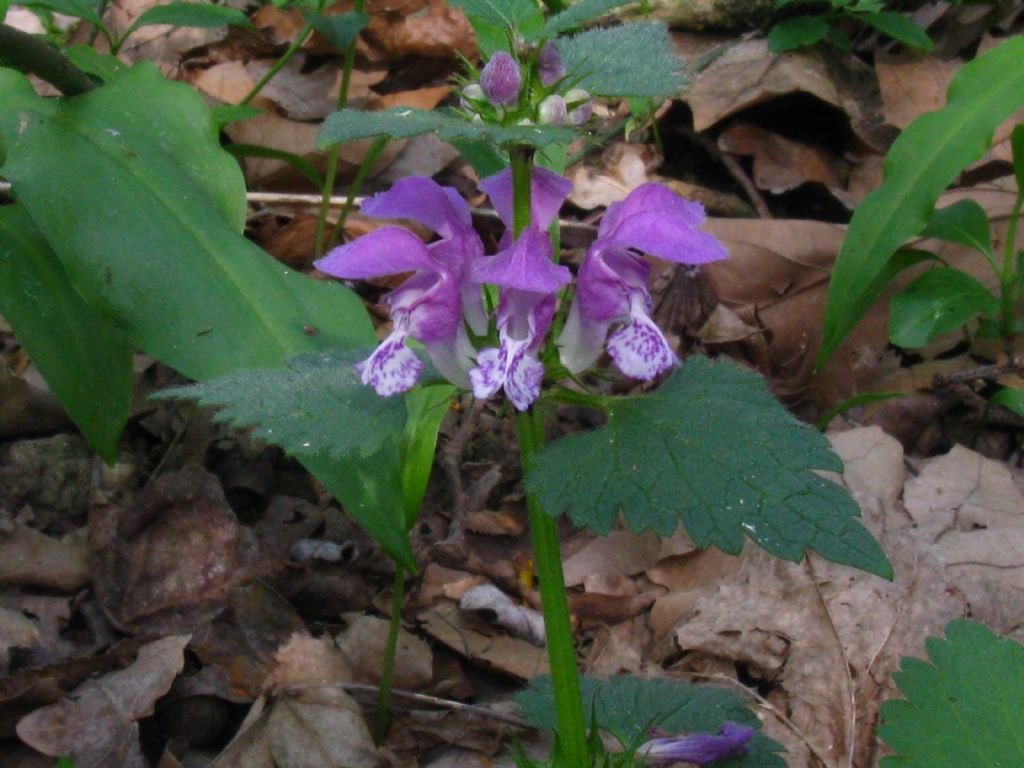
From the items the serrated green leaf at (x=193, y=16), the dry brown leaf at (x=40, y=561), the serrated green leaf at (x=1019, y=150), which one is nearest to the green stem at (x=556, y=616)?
the dry brown leaf at (x=40, y=561)

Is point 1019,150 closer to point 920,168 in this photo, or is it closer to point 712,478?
point 920,168

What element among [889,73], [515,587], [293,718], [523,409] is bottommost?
[515,587]

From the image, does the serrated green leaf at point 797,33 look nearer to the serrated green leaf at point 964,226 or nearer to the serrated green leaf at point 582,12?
the serrated green leaf at point 964,226

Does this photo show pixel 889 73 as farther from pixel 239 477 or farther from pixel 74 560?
pixel 74 560

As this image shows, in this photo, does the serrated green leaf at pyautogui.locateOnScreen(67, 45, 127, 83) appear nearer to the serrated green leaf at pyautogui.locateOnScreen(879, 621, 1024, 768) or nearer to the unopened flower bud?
the unopened flower bud

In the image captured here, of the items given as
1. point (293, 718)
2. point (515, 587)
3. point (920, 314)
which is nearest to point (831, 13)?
point (920, 314)
